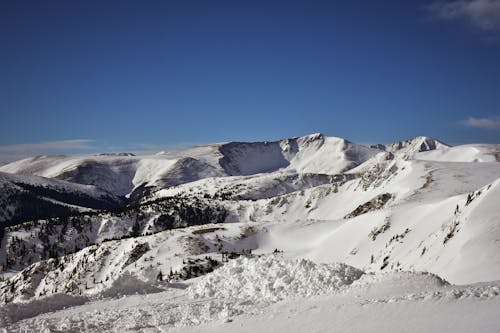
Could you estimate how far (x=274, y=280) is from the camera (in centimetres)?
3188

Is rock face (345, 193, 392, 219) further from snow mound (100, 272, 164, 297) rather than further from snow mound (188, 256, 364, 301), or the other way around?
snow mound (188, 256, 364, 301)

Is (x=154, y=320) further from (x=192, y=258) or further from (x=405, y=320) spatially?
(x=192, y=258)

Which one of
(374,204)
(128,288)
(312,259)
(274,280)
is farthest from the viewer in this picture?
(374,204)

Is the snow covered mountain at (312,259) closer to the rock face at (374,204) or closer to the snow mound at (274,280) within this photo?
the snow mound at (274,280)

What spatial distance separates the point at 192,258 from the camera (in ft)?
286

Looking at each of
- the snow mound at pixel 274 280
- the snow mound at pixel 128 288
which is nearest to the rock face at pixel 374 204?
the snow mound at pixel 128 288

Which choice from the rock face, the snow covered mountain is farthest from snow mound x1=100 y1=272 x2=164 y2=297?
the rock face

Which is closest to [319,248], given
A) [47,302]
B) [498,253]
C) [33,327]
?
[498,253]

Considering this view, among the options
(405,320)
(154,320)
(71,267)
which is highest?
(405,320)

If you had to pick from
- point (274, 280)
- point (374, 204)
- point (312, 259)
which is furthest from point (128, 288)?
point (374, 204)

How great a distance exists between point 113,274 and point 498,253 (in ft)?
268

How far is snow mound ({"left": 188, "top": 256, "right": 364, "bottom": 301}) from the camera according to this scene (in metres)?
30.0

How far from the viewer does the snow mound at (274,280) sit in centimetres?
3001

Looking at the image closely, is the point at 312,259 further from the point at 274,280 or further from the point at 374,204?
the point at 374,204
